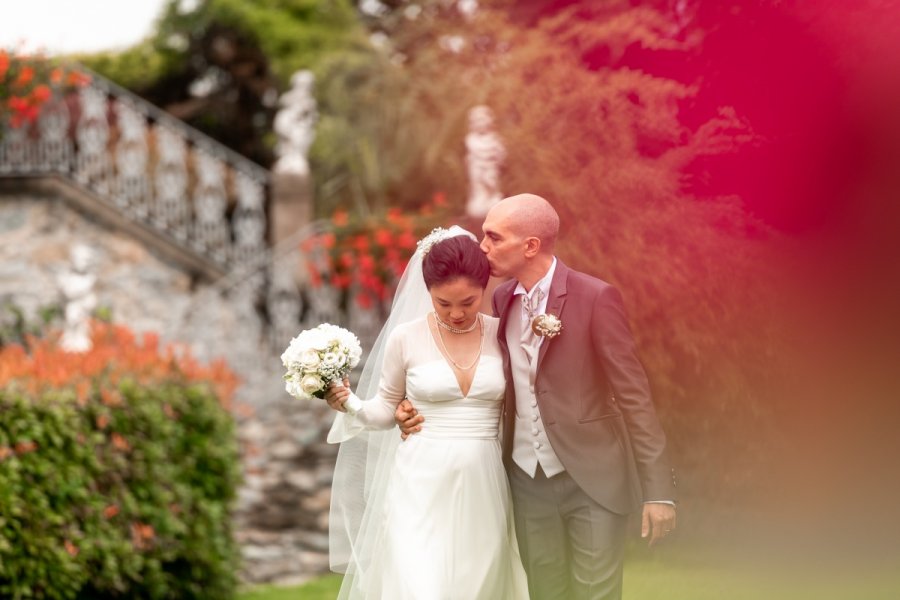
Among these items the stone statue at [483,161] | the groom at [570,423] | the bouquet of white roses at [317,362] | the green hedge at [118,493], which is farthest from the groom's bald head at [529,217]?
the green hedge at [118,493]

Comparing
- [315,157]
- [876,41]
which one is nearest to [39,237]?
[315,157]

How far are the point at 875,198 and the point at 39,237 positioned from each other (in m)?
8.85

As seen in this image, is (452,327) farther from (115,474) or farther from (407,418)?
(115,474)

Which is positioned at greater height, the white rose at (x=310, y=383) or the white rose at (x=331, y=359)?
the white rose at (x=331, y=359)

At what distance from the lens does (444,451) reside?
13.9 ft

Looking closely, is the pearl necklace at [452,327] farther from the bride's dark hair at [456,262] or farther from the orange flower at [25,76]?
the orange flower at [25,76]

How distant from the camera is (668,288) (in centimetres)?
684

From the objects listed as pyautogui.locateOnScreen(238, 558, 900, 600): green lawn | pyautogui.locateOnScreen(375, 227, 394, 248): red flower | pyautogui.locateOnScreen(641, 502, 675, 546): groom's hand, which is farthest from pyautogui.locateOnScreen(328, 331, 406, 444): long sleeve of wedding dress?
pyautogui.locateOnScreen(375, 227, 394, 248): red flower

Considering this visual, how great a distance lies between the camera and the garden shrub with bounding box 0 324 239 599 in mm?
6707

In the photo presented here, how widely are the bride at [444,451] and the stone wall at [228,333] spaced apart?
638 centimetres

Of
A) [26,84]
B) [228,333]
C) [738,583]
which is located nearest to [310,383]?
[738,583]

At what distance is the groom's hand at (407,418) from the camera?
4.33 meters

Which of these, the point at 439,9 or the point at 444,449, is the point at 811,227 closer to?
the point at 444,449

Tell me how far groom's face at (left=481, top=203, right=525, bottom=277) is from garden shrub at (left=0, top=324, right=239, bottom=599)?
3541mm
